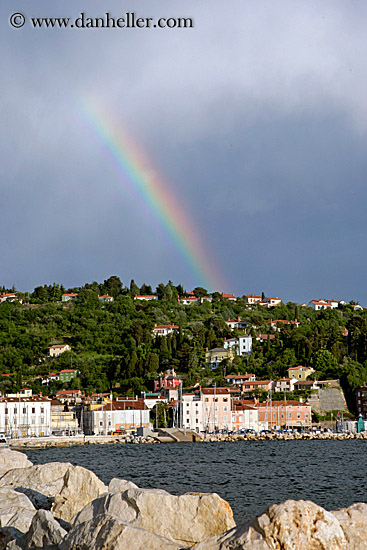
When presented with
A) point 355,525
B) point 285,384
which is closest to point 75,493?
point 355,525

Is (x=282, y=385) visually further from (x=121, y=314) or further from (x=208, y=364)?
(x=121, y=314)

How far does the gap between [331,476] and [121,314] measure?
104362 mm

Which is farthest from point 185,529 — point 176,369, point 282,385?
point 176,369

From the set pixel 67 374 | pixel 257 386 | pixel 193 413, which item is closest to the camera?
pixel 193 413

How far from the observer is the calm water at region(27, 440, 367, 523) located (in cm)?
2414

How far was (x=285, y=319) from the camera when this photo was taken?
449 feet

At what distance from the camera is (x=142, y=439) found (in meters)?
71.8

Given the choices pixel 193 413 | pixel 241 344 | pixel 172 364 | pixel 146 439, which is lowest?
pixel 146 439

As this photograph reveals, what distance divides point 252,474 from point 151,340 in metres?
82.1

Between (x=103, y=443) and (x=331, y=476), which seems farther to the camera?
(x=103, y=443)

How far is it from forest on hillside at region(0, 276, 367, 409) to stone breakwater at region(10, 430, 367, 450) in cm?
1583

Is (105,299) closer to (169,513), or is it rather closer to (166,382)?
(166,382)

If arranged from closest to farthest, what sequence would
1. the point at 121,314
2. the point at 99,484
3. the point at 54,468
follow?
1. the point at 99,484
2. the point at 54,468
3. the point at 121,314

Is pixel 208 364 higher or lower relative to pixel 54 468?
higher
